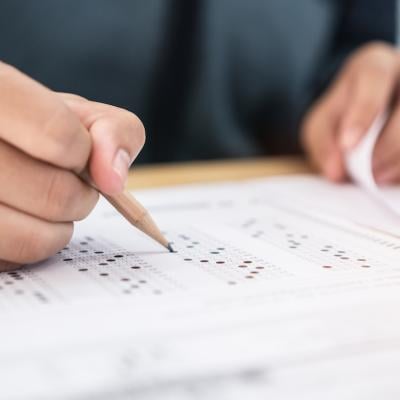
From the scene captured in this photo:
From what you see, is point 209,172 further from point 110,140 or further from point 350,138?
point 110,140

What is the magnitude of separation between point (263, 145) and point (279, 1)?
225mm

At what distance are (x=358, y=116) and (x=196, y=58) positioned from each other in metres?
0.35

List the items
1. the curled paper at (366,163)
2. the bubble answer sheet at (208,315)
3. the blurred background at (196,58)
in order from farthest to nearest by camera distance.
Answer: the blurred background at (196,58) < the curled paper at (366,163) < the bubble answer sheet at (208,315)

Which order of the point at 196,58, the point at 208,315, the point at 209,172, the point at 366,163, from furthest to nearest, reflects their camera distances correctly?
the point at 196,58
the point at 209,172
the point at 366,163
the point at 208,315

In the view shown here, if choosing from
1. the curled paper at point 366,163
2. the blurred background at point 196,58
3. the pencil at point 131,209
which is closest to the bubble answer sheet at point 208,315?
the pencil at point 131,209

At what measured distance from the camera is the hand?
33 centimetres

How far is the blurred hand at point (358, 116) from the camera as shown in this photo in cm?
69

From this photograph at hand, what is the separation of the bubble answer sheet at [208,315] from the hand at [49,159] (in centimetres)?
2

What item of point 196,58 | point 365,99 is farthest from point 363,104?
point 196,58

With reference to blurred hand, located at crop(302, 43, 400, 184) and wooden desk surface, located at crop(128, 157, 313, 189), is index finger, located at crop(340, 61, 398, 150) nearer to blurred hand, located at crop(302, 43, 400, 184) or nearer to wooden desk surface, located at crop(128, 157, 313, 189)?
blurred hand, located at crop(302, 43, 400, 184)

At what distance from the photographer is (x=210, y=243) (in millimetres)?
439

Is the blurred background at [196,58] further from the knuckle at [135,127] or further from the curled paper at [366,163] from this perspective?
the knuckle at [135,127]

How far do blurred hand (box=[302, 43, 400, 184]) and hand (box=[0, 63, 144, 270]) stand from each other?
0.38m

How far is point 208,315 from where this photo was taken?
30 centimetres
